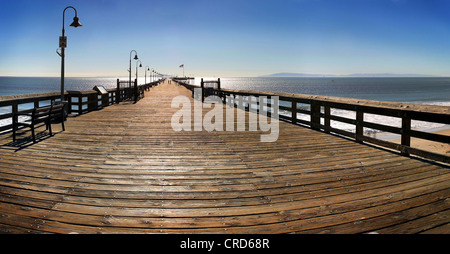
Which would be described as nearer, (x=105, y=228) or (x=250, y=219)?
(x=105, y=228)

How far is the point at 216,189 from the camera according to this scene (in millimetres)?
3600

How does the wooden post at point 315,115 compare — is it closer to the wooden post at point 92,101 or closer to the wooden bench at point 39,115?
the wooden bench at point 39,115

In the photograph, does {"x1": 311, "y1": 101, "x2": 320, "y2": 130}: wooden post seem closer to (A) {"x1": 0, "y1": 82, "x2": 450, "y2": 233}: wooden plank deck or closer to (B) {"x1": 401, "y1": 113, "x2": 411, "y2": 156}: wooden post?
(A) {"x1": 0, "y1": 82, "x2": 450, "y2": 233}: wooden plank deck

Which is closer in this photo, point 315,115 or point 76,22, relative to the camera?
point 315,115

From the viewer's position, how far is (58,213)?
9.50ft

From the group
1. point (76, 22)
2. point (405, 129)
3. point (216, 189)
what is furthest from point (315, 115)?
point (76, 22)

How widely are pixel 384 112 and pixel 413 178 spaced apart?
2071 mm

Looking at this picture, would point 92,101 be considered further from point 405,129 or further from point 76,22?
point 405,129

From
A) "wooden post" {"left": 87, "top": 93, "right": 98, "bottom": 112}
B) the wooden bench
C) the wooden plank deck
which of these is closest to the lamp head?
"wooden post" {"left": 87, "top": 93, "right": 98, "bottom": 112}

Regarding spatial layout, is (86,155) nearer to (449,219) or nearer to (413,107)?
(449,219)

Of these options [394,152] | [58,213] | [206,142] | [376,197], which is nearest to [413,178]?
[376,197]

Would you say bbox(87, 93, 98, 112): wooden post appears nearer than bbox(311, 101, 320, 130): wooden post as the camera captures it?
No

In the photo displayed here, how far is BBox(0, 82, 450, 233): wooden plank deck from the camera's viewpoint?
272 cm

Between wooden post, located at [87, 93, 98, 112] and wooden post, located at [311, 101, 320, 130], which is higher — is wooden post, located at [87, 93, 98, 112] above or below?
above
